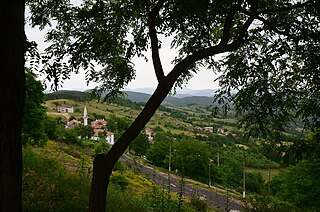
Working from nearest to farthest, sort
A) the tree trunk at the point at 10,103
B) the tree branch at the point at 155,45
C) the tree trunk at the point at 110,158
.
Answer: the tree trunk at the point at 10,103 → the tree trunk at the point at 110,158 → the tree branch at the point at 155,45

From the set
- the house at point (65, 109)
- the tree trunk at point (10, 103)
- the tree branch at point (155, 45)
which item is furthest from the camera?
the house at point (65, 109)

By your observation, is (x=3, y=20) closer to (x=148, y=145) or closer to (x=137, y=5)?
(x=137, y=5)

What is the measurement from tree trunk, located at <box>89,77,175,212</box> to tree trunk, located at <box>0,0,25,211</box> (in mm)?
1531

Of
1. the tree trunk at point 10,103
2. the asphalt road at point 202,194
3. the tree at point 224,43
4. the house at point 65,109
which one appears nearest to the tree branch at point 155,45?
the tree at point 224,43

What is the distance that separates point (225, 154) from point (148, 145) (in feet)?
72.2

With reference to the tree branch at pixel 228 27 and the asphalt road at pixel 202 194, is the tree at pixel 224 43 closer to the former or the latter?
the tree branch at pixel 228 27

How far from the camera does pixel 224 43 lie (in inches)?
181

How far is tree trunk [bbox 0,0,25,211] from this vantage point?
2447 mm

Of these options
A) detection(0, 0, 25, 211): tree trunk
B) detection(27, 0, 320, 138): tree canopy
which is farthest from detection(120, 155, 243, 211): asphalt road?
detection(0, 0, 25, 211): tree trunk

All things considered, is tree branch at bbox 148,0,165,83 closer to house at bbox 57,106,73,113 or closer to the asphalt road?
the asphalt road

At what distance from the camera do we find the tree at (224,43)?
4840mm

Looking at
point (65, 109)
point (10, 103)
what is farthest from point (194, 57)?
point (65, 109)

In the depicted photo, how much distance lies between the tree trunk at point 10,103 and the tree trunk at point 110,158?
1.53 meters

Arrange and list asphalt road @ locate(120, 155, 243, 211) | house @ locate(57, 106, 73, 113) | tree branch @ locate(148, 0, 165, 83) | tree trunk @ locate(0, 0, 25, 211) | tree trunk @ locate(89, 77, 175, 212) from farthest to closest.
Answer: house @ locate(57, 106, 73, 113) < asphalt road @ locate(120, 155, 243, 211) < tree branch @ locate(148, 0, 165, 83) < tree trunk @ locate(89, 77, 175, 212) < tree trunk @ locate(0, 0, 25, 211)
